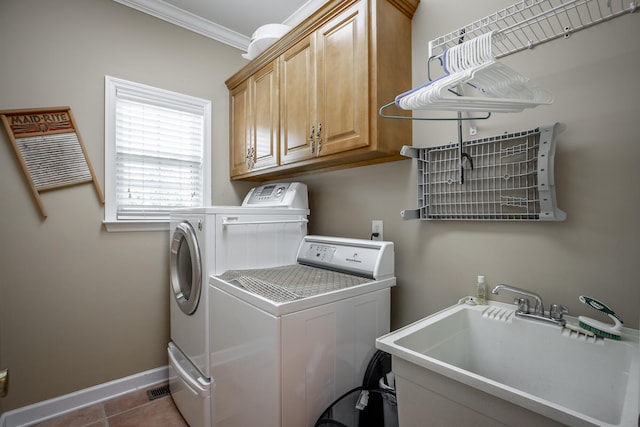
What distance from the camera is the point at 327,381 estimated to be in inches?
50.3

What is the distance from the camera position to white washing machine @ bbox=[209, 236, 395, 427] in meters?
1.16

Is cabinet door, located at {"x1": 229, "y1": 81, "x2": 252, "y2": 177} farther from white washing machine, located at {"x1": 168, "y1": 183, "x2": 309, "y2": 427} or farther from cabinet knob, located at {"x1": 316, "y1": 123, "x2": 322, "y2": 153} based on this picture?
cabinet knob, located at {"x1": 316, "y1": 123, "x2": 322, "y2": 153}

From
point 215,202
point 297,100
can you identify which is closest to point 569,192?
point 297,100

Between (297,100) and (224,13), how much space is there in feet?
3.83

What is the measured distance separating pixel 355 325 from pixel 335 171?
3.66ft

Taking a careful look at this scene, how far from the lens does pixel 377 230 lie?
6.08 feet

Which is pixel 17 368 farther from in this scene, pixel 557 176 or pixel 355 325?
pixel 557 176

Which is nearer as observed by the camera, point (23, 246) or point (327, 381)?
point (327, 381)

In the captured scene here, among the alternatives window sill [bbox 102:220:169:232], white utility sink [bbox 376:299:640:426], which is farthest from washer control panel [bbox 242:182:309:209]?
white utility sink [bbox 376:299:640:426]

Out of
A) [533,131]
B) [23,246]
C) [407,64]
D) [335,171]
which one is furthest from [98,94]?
[533,131]

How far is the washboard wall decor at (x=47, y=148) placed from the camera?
6.00 feet

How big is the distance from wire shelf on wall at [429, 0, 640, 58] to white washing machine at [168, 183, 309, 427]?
1.27 meters

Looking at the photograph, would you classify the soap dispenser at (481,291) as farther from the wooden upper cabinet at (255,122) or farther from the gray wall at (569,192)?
the wooden upper cabinet at (255,122)

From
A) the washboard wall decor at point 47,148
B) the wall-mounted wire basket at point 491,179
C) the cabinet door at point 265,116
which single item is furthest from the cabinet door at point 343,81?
the washboard wall decor at point 47,148
